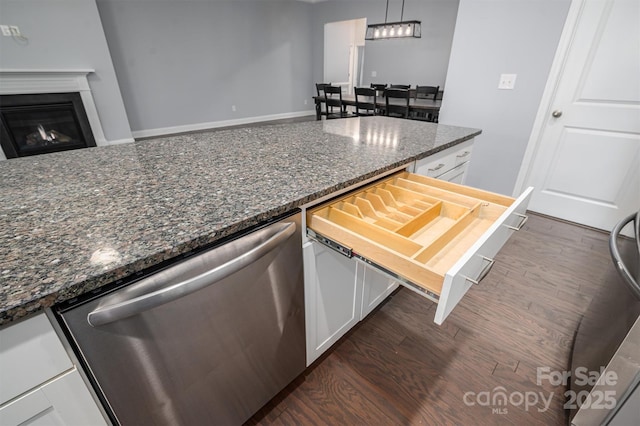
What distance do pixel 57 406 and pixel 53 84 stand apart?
15.0ft

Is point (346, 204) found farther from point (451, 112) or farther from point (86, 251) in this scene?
point (451, 112)

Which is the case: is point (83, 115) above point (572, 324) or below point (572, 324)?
above

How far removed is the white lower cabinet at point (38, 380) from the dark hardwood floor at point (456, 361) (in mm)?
731

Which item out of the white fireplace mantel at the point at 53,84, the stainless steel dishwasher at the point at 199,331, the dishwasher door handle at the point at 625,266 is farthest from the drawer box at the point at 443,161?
the white fireplace mantel at the point at 53,84

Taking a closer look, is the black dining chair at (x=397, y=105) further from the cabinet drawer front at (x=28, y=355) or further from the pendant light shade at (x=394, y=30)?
the cabinet drawer front at (x=28, y=355)

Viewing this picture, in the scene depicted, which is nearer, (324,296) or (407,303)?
Result: (324,296)

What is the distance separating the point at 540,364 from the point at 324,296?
1113mm

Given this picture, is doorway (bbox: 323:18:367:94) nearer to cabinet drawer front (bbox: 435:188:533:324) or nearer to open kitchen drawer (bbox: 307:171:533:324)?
open kitchen drawer (bbox: 307:171:533:324)

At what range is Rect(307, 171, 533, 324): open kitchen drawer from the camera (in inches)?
28.0

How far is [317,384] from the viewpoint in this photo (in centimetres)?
125

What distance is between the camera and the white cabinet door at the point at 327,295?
1015 millimetres

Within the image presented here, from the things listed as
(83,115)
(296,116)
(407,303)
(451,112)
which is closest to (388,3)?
(296,116)

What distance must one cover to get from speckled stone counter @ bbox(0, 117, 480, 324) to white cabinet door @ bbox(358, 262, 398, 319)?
50cm
